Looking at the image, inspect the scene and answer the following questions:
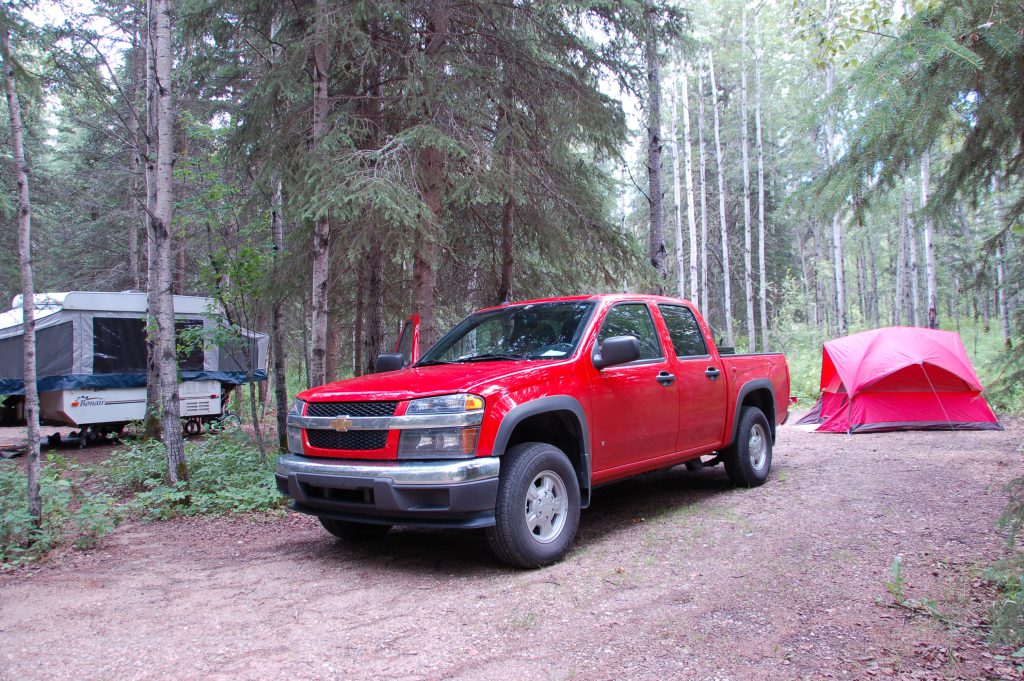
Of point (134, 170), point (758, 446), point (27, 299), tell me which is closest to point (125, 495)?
point (27, 299)

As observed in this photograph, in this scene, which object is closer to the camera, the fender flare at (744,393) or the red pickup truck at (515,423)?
the red pickup truck at (515,423)

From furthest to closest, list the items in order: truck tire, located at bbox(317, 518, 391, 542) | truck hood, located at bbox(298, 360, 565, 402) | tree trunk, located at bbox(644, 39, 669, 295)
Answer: tree trunk, located at bbox(644, 39, 669, 295)
truck tire, located at bbox(317, 518, 391, 542)
truck hood, located at bbox(298, 360, 565, 402)

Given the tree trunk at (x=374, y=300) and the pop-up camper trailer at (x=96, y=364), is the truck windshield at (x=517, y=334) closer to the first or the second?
the tree trunk at (x=374, y=300)

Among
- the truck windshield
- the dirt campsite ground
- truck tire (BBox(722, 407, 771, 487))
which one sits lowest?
the dirt campsite ground

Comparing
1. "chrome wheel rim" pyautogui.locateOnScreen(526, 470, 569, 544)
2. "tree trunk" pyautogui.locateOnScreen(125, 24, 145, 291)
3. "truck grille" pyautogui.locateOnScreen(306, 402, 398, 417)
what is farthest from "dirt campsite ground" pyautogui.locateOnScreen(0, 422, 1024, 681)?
"tree trunk" pyautogui.locateOnScreen(125, 24, 145, 291)

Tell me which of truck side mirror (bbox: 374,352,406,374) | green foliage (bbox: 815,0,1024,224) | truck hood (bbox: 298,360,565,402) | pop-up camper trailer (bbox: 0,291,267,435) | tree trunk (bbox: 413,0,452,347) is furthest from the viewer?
pop-up camper trailer (bbox: 0,291,267,435)

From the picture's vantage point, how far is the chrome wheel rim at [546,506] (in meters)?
4.45

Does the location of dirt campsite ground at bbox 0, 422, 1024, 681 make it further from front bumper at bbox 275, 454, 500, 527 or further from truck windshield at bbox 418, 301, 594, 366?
truck windshield at bbox 418, 301, 594, 366

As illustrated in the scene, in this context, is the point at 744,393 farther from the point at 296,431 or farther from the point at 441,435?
the point at 296,431

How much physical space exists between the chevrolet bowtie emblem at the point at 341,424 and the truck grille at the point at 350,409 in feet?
0.17

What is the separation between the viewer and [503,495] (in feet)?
13.9

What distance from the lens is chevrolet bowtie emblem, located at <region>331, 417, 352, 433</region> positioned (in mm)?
4504

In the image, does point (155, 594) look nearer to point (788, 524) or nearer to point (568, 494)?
point (568, 494)

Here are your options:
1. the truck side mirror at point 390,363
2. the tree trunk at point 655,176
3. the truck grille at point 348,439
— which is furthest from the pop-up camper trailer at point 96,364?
the tree trunk at point 655,176
